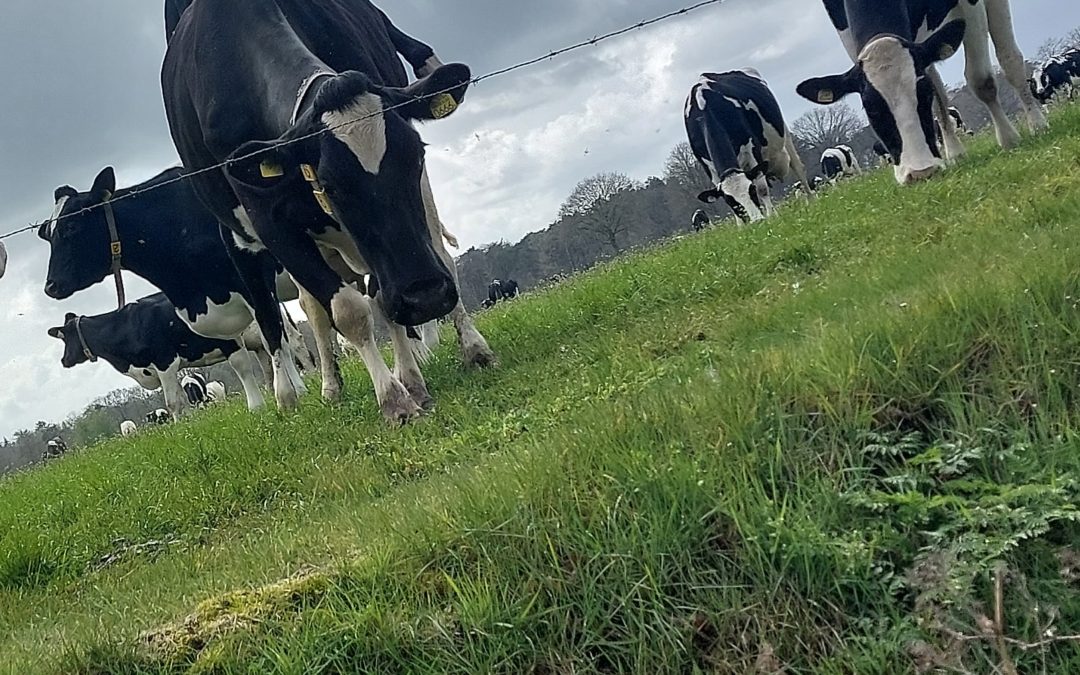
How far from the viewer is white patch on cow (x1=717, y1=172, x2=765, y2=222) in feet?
44.5

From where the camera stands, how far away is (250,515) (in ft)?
17.9

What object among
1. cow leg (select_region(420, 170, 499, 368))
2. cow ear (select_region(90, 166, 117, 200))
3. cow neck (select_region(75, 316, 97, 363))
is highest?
cow ear (select_region(90, 166, 117, 200))

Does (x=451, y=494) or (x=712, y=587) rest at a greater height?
(x=451, y=494)

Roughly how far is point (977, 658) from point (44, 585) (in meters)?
5.01

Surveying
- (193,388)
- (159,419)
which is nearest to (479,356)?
(159,419)

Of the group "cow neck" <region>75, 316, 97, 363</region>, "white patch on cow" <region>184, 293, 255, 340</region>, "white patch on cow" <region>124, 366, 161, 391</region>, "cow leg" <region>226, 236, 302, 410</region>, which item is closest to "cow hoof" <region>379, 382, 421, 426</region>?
"cow leg" <region>226, 236, 302, 410</region>

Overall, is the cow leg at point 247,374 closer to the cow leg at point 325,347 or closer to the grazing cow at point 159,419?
the grazing cow at point 159,419

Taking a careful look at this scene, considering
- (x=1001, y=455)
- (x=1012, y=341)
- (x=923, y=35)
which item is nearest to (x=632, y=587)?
(x=1001, y=455)

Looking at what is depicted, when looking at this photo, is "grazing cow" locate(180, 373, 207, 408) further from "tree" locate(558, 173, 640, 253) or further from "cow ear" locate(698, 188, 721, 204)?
"tree" locate(558, 173, 640, 253)

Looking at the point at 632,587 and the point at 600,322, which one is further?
the point at 600,322

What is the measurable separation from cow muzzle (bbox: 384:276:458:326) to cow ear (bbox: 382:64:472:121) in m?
1.17

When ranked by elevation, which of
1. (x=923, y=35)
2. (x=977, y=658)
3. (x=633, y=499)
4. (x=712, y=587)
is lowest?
(x=977, y=658)

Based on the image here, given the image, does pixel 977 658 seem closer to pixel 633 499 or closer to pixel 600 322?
pixel 633 499

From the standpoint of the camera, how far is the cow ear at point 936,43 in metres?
8.03
